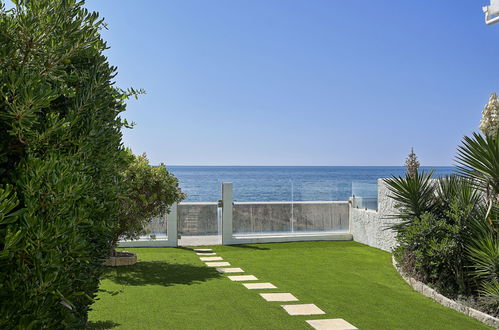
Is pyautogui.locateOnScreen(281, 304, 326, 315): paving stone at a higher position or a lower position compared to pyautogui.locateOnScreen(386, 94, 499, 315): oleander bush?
lower

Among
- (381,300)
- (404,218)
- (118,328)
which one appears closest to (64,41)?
(118,328)

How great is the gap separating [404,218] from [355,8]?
106 ft

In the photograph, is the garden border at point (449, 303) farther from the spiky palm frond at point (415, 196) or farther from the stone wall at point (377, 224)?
the stone wall at point (377, 224)

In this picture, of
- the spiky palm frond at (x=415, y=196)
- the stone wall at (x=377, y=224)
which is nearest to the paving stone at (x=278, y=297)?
the spiky palm frond at (x=415, y=196)

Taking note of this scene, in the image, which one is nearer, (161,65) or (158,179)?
(158,179)

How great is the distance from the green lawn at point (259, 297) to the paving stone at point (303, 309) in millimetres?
107

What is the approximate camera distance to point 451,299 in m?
7.28

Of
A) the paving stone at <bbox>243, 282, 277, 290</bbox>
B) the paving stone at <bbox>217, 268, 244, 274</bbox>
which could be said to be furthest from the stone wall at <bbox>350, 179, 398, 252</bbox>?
the paving stone at <bbox>243, 282, 277, 290</bbox>

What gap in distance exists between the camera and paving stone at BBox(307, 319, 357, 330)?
589 centimetres

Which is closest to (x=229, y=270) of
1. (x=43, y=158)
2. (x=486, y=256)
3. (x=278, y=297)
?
(x=278, y=297)

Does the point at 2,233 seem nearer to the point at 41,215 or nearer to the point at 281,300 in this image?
the point at 41,215

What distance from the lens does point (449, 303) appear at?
22.9 feet

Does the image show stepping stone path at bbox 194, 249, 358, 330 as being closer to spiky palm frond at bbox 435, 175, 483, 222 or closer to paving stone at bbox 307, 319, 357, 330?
paving stone at bbox 307, 319, 357, 330

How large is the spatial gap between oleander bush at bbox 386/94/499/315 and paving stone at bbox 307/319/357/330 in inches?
74.9
